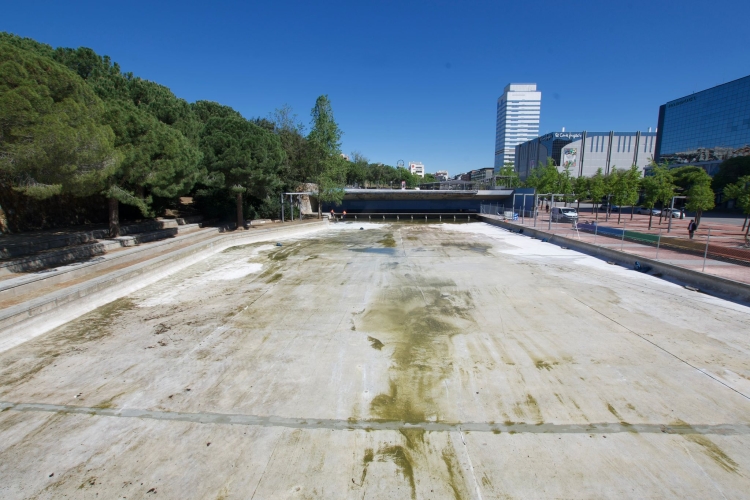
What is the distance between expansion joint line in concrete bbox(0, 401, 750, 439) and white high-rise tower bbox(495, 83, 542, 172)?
19492 cm

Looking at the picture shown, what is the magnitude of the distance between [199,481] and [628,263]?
16.5m

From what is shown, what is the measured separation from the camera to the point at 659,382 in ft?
18.6

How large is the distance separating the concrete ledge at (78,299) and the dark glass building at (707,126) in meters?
92.4

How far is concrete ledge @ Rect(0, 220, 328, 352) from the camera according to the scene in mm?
7387

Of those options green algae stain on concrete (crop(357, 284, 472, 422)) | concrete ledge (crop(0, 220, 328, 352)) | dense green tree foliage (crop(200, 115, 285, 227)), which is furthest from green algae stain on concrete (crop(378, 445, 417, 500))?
dense green tree foliage (crop(200, 115, 285, 227))

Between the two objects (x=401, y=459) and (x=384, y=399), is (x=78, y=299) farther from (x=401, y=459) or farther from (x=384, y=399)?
(x=401, y=459)

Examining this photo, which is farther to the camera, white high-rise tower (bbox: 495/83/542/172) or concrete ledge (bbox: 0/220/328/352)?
white high-rise tower (bbox: 495/83/542/172)

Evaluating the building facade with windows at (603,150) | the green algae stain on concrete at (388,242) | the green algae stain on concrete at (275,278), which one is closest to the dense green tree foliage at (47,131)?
the green algae stain on concrete at (275,278)

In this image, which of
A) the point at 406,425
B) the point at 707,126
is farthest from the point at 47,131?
the point at 707,126

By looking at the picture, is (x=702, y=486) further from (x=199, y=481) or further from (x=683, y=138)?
(x=683, y=138)

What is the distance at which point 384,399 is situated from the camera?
527cm

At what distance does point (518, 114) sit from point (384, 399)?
210725 mm

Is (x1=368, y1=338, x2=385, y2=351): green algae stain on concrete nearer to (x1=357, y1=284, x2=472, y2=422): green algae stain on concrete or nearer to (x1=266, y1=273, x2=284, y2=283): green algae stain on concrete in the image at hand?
(x1=357, y1=284, x2=472, y2=422): green algae stain on concrete

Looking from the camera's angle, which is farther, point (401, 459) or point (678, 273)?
point (678, 273)
